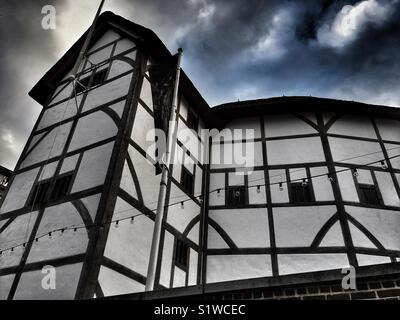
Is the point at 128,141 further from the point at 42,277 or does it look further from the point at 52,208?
the point at 42,277

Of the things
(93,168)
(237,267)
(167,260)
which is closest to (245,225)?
(237,267)

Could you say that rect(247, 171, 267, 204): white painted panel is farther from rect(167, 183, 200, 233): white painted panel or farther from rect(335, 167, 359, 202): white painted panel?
rect(335, 167, 359, 202): white painted panel

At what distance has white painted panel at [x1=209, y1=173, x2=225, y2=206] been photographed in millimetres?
11928

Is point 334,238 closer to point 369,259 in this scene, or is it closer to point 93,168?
point 369,259

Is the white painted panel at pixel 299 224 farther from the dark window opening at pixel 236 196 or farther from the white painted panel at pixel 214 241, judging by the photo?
the white painted panel at pixel 214 241

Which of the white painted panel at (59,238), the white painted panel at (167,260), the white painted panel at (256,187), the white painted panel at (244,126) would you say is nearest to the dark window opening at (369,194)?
the white painted panel at (256,187)

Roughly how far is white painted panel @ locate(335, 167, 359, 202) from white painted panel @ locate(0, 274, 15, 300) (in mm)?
10020

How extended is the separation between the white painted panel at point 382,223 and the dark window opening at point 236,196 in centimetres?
349

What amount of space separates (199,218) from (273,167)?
3.38 m

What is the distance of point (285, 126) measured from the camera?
43.4 feet

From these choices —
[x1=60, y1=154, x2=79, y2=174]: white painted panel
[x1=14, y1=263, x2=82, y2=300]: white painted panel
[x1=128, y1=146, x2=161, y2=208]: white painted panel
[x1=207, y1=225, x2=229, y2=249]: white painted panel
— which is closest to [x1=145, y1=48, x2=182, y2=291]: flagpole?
[x1=14, y1=263, x2=82, y2=300]: white painted panel

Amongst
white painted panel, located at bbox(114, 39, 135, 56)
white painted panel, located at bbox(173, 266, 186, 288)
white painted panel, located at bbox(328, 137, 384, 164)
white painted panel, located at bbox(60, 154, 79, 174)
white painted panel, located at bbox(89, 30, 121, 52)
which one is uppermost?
white painted panel, located at bbox(89, 30, 121, 52)

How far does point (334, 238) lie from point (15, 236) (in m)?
9.38
